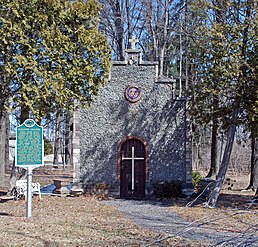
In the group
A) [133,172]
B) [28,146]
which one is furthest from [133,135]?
[28,146]

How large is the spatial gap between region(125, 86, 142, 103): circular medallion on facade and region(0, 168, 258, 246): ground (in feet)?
14.3

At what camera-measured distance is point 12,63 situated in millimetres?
12758

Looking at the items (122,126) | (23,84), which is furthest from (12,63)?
(122,126)

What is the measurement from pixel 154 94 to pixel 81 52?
3.90 m

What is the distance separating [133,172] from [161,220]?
5.49 m

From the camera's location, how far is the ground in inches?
300

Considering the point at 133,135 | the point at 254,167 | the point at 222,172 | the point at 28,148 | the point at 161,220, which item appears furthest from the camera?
the point at 254,167

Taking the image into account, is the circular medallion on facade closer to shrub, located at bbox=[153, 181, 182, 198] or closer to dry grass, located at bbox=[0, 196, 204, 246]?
shrub, located at bbox=[153, 181, 182, 198]

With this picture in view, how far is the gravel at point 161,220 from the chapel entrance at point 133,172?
38.9 inches

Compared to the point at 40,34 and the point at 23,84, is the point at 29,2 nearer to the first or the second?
the point at 40,34

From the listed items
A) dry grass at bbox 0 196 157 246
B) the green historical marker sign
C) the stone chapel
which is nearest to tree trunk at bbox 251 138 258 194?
the stone chapel

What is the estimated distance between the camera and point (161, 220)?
10938 mm

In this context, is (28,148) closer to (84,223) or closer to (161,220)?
(84,223)

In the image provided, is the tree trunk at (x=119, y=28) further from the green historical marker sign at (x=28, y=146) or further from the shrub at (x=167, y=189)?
the green historical marker sign at (x=28, y=146)
